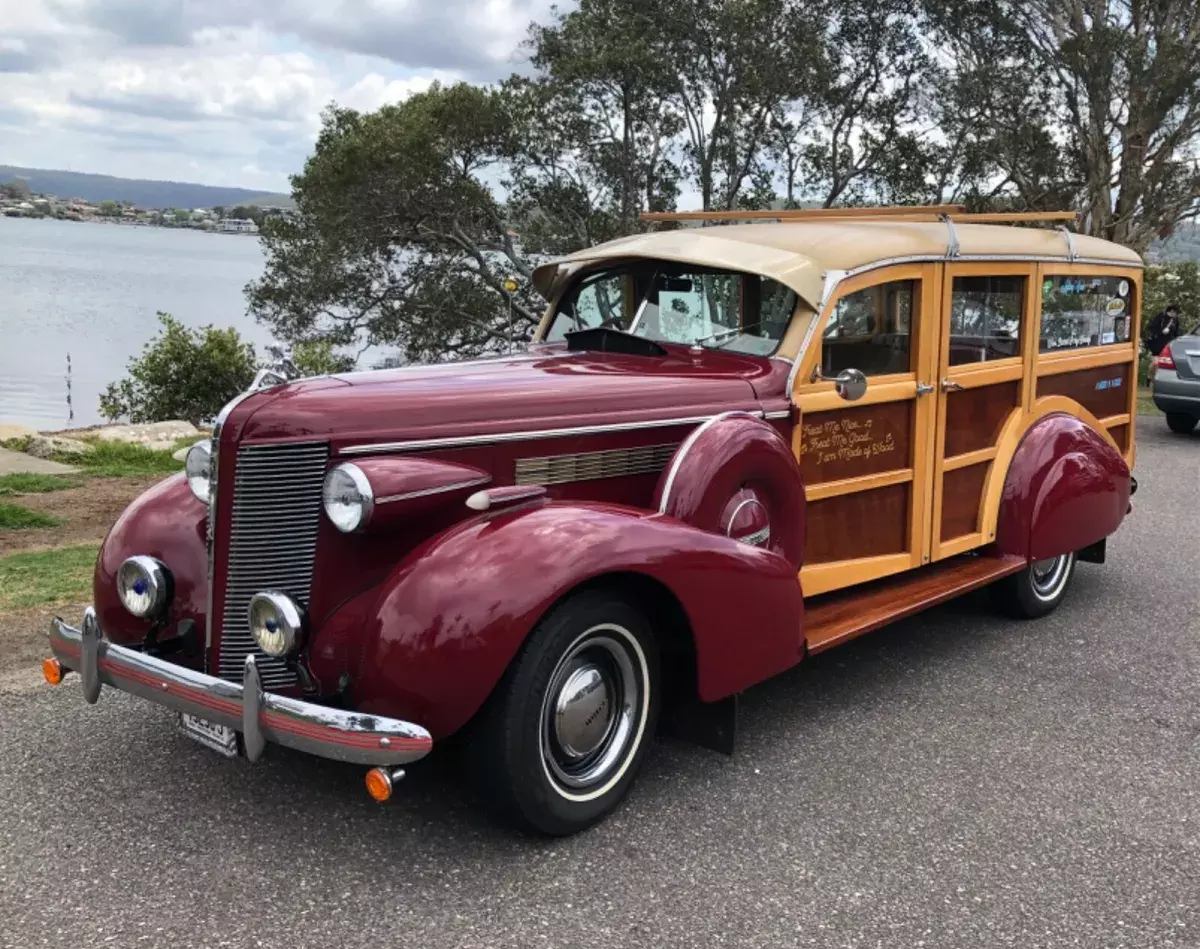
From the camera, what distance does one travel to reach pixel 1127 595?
6.36 meters

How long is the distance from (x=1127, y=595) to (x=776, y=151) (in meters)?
15.7

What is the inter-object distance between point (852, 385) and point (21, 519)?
226 inches

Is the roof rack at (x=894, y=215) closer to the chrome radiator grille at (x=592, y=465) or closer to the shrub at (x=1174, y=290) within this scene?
the chrome radiator grille at (x=592, y=465)

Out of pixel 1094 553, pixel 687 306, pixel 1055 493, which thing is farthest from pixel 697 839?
pixel 1094 553

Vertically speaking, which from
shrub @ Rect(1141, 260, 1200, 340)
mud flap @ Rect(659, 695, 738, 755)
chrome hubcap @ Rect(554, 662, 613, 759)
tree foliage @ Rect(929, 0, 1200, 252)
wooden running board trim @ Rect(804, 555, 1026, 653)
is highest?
tree foliage @ Rect(929, 0, 1200, 252)

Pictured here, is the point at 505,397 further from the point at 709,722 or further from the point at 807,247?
the point at 807,247

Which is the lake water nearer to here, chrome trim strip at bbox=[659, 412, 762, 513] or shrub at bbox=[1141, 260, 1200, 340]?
chrome trim strip at bbox=[659, 412, 762, 513]

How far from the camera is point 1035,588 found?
5844mm

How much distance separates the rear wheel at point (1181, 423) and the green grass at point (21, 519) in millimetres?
12848

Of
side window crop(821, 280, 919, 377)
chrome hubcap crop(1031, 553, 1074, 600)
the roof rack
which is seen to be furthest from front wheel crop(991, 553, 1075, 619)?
the roof rack

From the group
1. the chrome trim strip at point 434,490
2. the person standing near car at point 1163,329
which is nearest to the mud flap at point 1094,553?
the chrome trim strip at point 434,490

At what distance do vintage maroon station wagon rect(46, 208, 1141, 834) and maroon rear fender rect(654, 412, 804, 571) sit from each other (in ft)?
0.04

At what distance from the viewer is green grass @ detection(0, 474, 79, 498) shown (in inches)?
323

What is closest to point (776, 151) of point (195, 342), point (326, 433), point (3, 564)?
point (195, 342)
